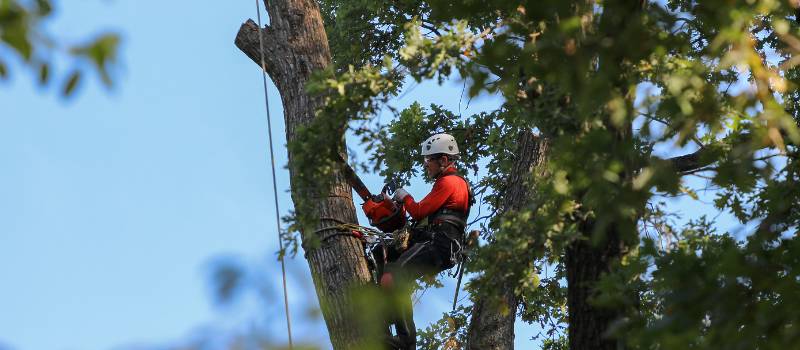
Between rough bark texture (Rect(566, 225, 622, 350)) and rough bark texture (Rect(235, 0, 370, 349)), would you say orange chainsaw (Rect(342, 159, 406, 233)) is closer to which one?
rough bark texture (Rect(235, 0, 370, 349))

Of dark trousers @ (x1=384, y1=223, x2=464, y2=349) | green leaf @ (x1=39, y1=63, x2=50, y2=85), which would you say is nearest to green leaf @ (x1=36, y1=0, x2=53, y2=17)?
green leaf @ (x1=39, y1=63, x2=50, y2=85)

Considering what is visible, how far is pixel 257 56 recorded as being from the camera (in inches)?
334

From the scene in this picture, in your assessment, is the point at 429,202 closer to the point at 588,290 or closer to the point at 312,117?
the point at 312,117

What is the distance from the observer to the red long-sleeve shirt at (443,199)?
8.41m

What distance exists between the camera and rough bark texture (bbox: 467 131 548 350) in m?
9.33

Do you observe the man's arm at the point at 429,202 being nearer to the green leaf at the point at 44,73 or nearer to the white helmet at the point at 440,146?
the white helmet at the point at 440,146

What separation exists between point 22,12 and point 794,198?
16.9 ft

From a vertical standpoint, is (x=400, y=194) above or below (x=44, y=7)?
above

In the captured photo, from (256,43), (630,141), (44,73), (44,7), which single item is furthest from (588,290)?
(44,73)

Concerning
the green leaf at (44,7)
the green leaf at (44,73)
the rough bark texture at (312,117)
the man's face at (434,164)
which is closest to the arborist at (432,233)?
the man's face at (434,164)

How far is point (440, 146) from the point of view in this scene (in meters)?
8.87

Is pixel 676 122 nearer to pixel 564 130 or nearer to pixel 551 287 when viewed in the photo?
pixel 564 130

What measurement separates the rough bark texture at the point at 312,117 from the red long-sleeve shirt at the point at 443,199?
26.0 inches

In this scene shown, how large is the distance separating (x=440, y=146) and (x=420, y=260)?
3.19 feet
